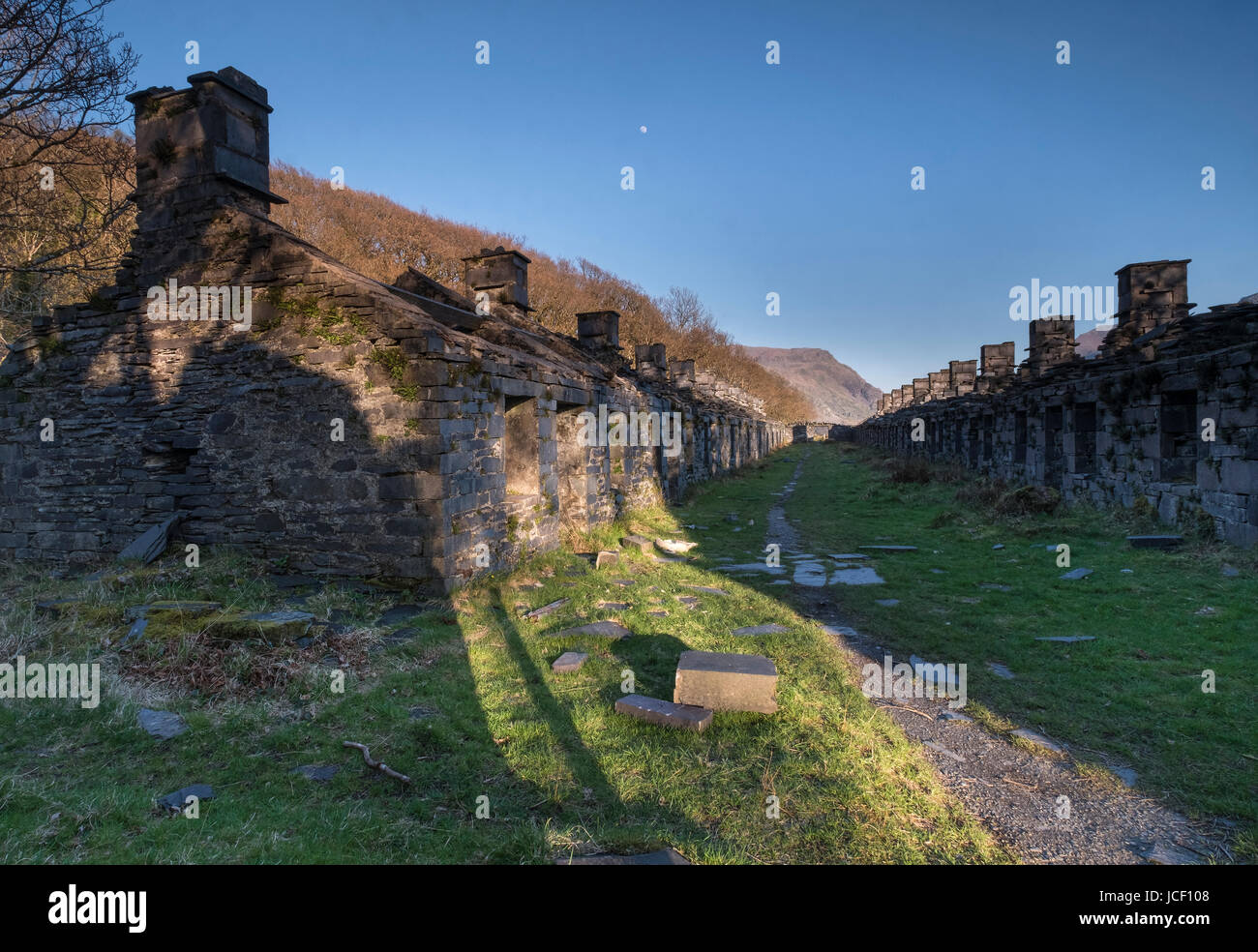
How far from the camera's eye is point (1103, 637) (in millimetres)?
5930

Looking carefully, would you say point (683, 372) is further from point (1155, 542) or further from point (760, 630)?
point (760, 630)

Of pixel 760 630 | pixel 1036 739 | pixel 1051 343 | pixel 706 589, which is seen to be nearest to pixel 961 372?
pixel 1051 343

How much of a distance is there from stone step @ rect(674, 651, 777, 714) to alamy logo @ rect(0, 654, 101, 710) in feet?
13.3

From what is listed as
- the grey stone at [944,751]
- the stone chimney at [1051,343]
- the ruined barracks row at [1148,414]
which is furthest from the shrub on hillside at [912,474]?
the grey stone at [944,751]

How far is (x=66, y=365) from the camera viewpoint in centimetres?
902

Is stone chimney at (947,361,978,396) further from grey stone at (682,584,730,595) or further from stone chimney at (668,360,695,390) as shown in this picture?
grey stone at (682,584,730,595)

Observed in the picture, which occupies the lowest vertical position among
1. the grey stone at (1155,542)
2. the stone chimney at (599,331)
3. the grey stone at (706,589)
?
the grey stone at (706,589)

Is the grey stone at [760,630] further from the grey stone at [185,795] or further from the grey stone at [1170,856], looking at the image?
the grey stone at [185,795]

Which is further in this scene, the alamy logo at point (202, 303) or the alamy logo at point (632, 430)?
the alamy logo at point (632, 430)

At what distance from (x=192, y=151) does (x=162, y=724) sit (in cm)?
788

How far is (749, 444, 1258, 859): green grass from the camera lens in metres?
3.85

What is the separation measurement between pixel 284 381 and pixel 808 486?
1951 centimetres

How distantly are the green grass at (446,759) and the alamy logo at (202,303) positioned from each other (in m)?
3.60

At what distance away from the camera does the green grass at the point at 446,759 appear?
2.91 m
